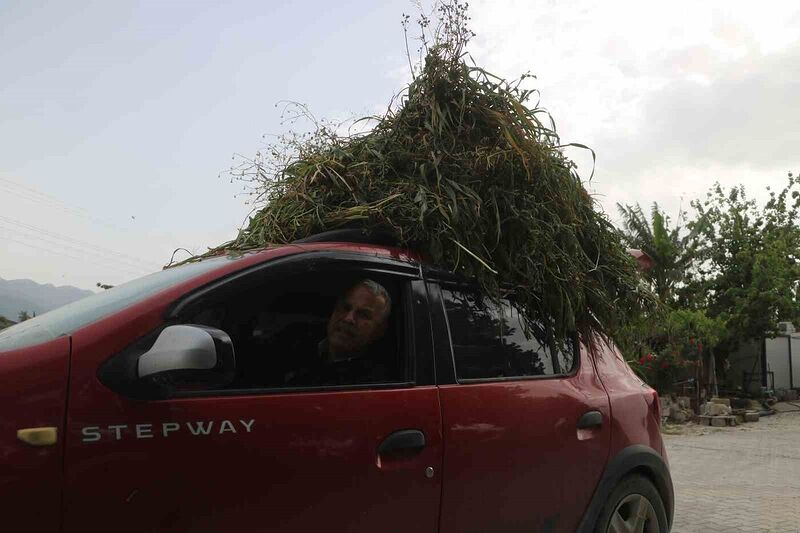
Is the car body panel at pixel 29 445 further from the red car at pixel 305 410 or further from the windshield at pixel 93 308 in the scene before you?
the windshield at pixel 93 308

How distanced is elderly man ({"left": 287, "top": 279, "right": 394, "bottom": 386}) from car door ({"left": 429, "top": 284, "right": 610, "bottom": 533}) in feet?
0.75

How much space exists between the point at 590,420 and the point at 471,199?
3.86ft

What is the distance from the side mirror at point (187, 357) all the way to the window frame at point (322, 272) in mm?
45

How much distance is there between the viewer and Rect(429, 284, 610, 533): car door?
276cm

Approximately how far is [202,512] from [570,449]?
5.79 ft

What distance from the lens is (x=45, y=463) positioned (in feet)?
6.08

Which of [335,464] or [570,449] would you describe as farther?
[570,449]

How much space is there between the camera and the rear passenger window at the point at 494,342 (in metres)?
2.96

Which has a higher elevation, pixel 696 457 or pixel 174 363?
pixel 174 363

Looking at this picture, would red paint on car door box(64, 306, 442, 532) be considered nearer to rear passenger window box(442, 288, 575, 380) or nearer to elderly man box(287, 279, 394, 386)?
elderly man box(287, 279, 394, 386)

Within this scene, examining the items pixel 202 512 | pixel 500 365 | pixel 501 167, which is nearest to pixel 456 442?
pixel 500 365

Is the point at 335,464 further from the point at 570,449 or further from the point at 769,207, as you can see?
the point at 769,207

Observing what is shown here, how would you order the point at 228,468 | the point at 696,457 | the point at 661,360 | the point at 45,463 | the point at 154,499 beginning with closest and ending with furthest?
the point at 45,463 → the point at 154,499 → the point at 228,468 → the point at 696,457 → the point at 661,360

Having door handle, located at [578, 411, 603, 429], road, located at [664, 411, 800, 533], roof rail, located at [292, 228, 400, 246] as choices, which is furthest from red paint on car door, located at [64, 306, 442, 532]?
road, located at [664, 411, 800, 533]
